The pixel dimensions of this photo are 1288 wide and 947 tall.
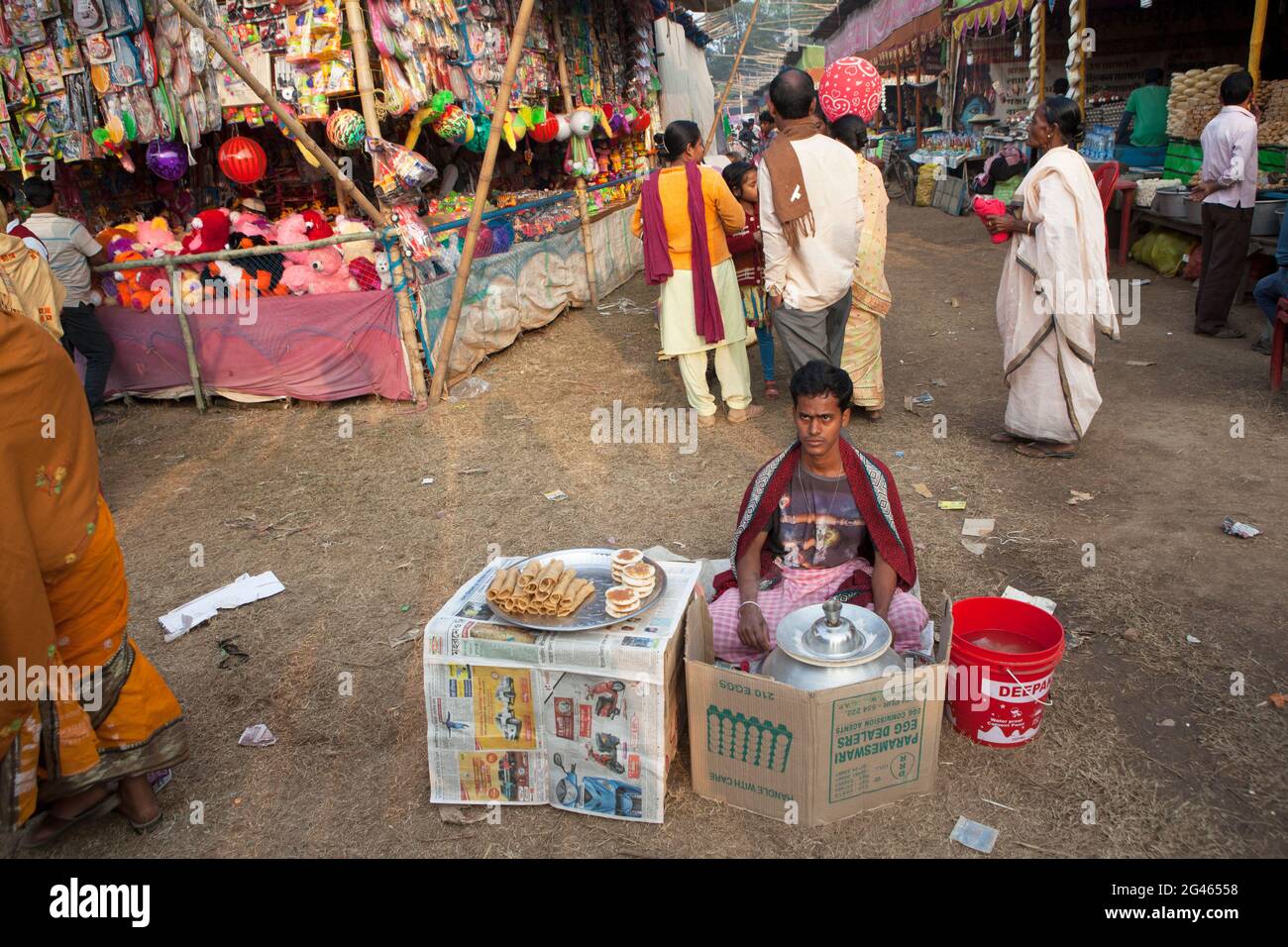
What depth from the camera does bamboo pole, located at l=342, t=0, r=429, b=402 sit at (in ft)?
20.0

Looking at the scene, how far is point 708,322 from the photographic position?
5754 millimetres

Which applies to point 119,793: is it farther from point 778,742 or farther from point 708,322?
point 708,322

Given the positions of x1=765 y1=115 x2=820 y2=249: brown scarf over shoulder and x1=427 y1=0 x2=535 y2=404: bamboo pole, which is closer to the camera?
x1=765 y1=115 x2=820 y2=249: brown scarf over shoulder

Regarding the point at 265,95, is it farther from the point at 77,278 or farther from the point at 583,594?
the point at 583,594

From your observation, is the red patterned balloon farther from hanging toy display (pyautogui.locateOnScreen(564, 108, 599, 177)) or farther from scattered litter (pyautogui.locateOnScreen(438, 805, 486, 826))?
scattered litter (pyautogui.locateOnScreen(438, 805, 486, 826))

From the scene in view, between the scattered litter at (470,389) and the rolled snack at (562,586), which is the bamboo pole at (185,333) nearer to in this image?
the scattered litter at (470,389)

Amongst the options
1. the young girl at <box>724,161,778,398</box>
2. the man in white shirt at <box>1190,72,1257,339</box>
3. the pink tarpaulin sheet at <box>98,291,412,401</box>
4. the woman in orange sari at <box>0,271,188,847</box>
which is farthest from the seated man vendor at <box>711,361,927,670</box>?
the man in white shirt at <box>1190,72,1257,339</box>

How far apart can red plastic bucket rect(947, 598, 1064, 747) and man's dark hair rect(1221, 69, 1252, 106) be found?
18.3 feet

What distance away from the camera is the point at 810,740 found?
2363 mm

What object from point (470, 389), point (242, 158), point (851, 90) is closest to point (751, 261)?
point (851, 90)

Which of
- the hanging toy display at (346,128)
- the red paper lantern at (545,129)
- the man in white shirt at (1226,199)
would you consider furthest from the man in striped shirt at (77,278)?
the man in white shirt at (1226,199)

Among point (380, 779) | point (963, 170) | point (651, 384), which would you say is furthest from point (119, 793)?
point (963, 170)

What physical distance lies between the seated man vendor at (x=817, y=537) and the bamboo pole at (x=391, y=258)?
168 inches

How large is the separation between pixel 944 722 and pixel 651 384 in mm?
4495
